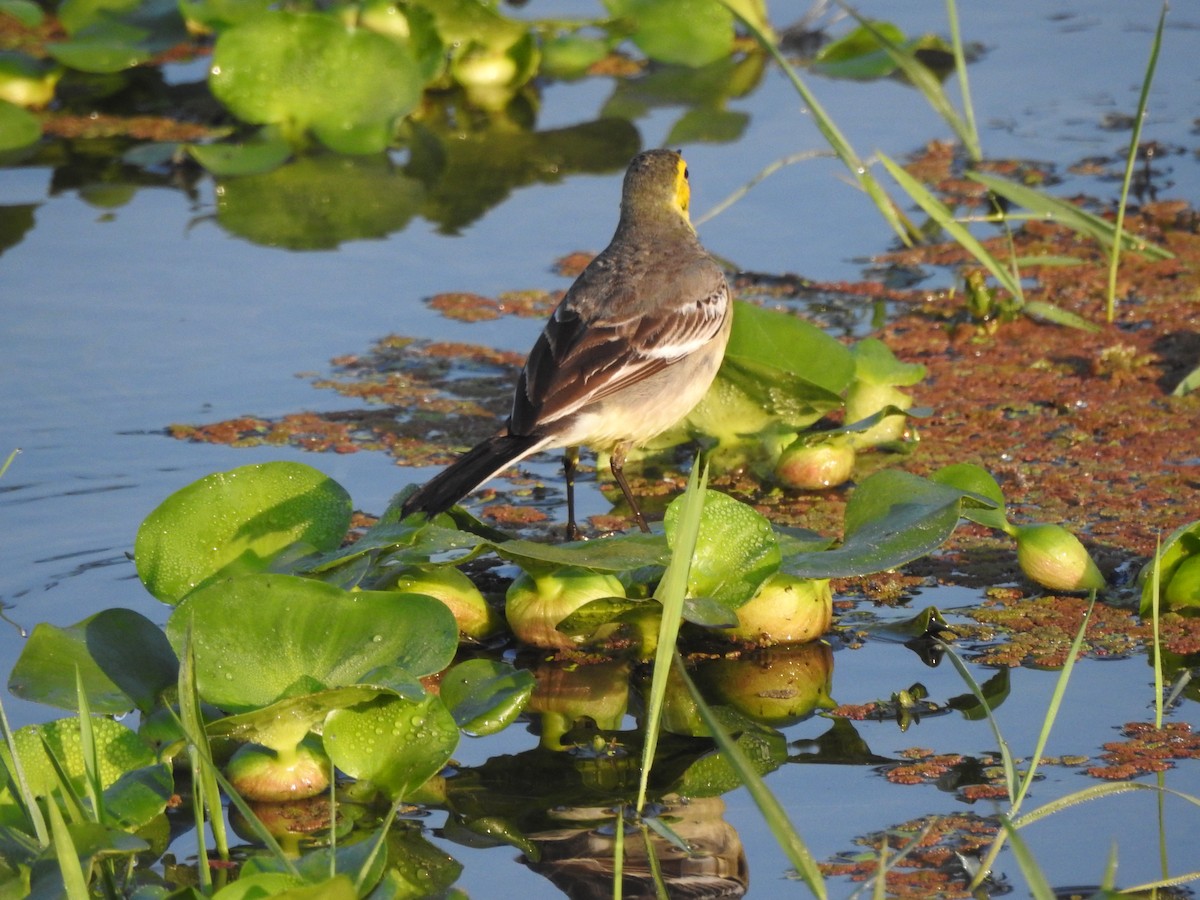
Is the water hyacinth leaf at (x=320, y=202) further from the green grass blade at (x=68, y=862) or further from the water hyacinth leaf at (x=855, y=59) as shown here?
the green grass blade at (x=68, y=862)

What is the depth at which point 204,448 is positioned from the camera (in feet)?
21.4

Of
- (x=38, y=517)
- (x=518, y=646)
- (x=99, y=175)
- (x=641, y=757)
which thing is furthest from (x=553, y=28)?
(x=641, y=757)

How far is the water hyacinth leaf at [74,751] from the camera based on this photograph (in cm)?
385

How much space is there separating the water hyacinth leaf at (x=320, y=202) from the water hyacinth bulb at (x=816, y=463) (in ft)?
11.2

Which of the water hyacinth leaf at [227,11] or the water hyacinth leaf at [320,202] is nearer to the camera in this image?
the water hyacinth leaf at [320,202]

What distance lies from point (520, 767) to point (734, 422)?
2.32 meters

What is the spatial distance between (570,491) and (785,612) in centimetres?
124

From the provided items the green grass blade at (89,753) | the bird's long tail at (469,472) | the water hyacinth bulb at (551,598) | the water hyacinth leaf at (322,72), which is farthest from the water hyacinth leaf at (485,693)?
the water hyacinth leaf at (322,72)

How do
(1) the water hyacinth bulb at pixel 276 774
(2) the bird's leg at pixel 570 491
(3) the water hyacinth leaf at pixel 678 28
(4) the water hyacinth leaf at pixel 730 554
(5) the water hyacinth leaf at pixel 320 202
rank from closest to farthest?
(1) the water hyacinth bulb at pixel 276 774 < (4) the water hyacinth leaf at pixel 730 554 < (2) the bird's leg at pixel 570 491 < (5) the water hyacinth leaf at pixel 320 202 < (3) the water hyacinth leaf at pixel 678 28

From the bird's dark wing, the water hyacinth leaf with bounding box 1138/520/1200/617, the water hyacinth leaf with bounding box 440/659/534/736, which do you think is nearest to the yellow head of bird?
the bird's dark wing

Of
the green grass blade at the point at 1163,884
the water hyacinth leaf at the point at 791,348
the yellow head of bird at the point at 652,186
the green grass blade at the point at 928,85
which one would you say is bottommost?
the green grass blade at the point at 1163,884

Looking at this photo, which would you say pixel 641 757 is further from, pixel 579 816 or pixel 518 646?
pixel 518 646

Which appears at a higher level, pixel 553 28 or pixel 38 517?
pixel 553 28

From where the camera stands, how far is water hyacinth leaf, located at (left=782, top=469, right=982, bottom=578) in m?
4.58
